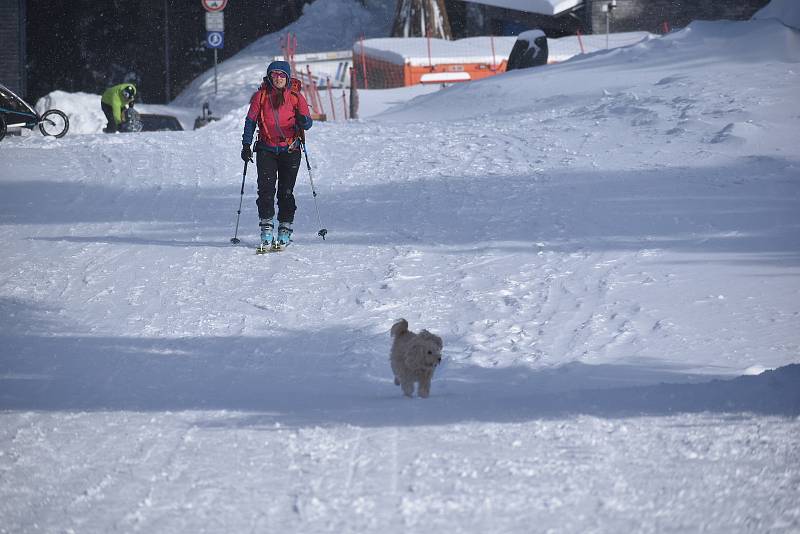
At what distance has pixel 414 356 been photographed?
17.4 feet

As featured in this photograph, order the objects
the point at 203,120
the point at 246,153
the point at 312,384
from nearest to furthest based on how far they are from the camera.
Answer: the point at 312,384 < the point at 246,153 < the point at 203,120

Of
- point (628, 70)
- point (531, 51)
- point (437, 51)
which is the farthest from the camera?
point (437, 51)

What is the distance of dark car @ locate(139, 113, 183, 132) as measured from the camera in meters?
23.1

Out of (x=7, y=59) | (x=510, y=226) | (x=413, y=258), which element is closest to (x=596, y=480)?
(x=413, y=258)

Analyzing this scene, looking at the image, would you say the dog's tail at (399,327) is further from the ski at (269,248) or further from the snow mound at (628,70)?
the snow mound at (628,70)

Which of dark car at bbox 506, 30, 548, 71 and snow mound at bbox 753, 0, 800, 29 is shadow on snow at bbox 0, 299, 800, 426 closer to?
snow mound at bbox 753, 0, 800, 29

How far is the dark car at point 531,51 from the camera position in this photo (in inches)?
937

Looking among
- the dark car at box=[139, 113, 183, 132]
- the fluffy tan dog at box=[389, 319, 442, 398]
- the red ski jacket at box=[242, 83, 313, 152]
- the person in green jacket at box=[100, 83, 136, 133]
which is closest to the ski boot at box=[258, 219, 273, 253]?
the red ski jacket at box=[242, 83, 313, 152]

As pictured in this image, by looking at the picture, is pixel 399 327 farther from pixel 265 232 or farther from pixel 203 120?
pixel 203 120

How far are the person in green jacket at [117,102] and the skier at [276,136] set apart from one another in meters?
11.9

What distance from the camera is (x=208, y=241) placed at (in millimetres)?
10516

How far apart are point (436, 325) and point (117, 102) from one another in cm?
1508

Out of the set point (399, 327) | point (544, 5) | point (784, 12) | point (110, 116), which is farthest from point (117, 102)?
point (399, 327)

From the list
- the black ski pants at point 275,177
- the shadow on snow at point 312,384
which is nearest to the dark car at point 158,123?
the black ski pants at point 275,177
